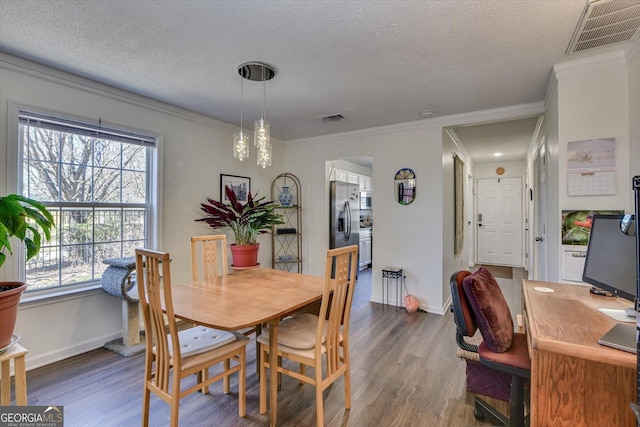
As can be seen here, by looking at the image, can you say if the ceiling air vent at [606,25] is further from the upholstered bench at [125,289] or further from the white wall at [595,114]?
the upholstered bench at [125,289]

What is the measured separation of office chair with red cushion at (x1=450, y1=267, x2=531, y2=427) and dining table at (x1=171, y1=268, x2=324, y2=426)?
853 millimetres

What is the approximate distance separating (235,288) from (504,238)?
259 inches

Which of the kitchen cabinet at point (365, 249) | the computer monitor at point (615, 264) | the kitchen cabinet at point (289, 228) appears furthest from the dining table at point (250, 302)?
the kitchen cabinet at point (365, 249)

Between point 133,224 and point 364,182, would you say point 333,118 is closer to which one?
point 133,224

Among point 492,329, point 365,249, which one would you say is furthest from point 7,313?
point 365,249

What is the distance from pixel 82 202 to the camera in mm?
2719

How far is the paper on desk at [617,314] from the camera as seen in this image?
1.32 m

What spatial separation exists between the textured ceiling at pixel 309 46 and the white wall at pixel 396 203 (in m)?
0.85

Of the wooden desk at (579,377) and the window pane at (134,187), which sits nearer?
the wooden desk at (579,377)

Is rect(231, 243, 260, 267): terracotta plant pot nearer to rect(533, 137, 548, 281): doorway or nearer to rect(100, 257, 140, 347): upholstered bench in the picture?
rect(100, 257, 140, 347): upholstered bench

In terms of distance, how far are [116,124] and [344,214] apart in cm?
339

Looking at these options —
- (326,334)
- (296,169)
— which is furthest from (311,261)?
(326,334)

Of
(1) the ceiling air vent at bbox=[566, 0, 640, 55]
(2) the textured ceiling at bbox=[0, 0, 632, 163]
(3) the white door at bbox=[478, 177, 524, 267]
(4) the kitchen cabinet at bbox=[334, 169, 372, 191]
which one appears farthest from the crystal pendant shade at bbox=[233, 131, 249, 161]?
(3) the white door at bbox=[478, 177, 524, 267]

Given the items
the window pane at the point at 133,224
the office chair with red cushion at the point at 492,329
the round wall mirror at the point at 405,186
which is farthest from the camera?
the round wall mirror at the point at 405,186
